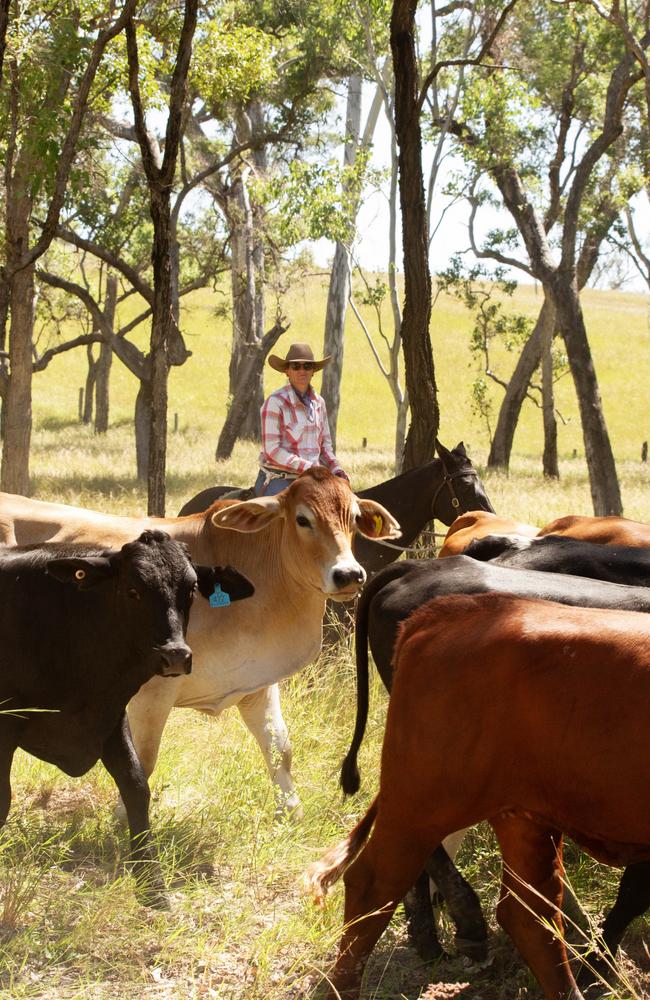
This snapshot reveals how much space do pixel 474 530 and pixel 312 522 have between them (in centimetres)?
136

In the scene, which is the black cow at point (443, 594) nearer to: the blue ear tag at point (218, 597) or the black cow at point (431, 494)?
the blue ear tag at point (218, 597)

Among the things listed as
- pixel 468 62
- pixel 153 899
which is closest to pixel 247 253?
pixel 468 62

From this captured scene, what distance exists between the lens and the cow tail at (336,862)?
4520 millimetres

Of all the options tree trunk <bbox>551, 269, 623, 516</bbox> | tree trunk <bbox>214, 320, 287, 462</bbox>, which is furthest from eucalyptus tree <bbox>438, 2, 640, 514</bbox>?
tree trunk <bbox>214, 320, 287, 462</bbox>

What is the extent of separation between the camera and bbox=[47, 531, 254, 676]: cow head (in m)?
5.04

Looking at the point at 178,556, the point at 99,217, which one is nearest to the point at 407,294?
the point at 178,556

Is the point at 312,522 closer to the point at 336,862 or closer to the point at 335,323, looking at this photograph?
the point at 336,862

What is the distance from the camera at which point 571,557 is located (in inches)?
233

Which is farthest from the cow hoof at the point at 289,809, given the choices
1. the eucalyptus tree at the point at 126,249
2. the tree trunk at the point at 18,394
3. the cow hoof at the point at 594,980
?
the eucalyptus tree at the point at 126,249

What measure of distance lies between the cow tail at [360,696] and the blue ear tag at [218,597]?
80cm

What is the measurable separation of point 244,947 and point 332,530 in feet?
7.46

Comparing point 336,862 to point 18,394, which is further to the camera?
point 18,394

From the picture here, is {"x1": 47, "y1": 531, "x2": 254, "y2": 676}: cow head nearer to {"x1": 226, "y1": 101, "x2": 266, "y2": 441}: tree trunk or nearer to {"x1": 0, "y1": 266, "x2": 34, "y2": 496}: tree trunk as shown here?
{"x1": 0, "y1": 266, "x2": 34, "y2": 496}: tree trunk

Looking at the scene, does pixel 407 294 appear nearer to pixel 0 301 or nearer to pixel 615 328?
pixel 0 301
